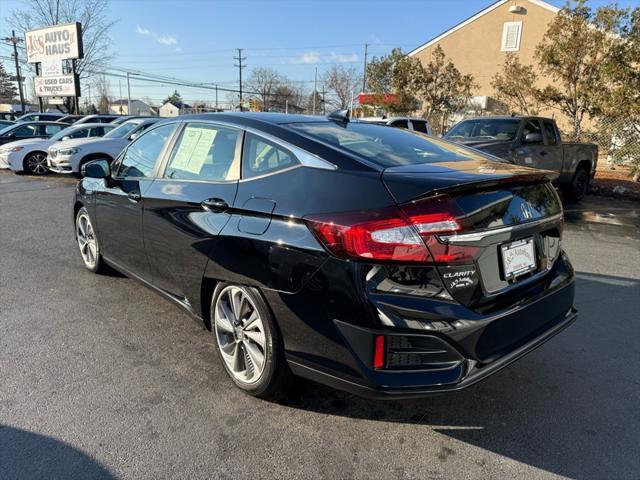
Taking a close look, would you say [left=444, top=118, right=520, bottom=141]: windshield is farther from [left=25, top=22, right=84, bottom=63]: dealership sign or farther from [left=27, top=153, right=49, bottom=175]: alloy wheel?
[left=25, top=22, right=84, bottom=63]: dealership sign

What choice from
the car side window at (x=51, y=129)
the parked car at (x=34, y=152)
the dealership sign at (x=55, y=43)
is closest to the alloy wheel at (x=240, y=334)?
the parked car at (x=34, y=152)

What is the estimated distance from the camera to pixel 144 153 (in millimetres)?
4012

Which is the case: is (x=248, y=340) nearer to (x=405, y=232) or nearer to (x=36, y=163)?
(x=405, y=232)

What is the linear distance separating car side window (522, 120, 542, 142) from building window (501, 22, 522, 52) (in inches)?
951

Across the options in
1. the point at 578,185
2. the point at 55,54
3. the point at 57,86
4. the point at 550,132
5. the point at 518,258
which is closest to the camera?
the point at 518,258

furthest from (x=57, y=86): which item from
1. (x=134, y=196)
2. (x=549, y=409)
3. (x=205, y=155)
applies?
(x=549, y=409)

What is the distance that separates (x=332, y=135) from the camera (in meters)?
2.97

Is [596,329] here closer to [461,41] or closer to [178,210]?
[178,210]

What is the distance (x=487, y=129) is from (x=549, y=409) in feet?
25.7

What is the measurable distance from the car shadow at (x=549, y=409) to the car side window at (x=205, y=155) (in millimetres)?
1447

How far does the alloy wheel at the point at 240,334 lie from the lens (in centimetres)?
275

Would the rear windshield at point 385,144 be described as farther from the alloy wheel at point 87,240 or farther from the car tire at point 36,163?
the car tire at point 36,163

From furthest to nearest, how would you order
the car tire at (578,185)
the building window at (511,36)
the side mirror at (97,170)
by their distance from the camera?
the building window at (511,36) < the car tire at (578,185) < the side mirror at (97,170)

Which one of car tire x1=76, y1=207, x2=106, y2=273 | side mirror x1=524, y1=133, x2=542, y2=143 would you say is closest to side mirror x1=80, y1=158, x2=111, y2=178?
car tire x1=76, y1=207, x2=106, y2=273
